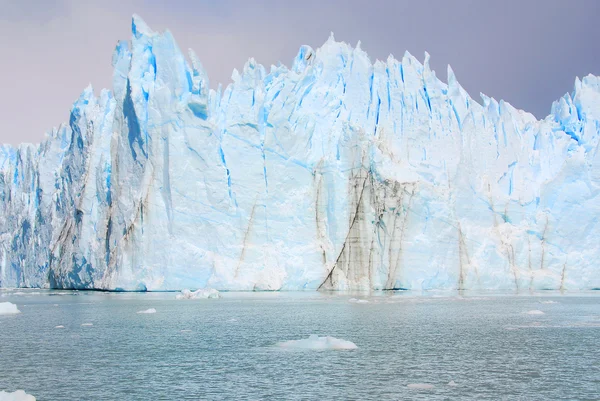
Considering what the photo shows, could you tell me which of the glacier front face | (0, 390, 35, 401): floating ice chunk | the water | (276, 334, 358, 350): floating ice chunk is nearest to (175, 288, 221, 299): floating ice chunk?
the glacier front face

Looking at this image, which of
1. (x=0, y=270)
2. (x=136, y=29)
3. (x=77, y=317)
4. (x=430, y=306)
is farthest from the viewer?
(x=0, y=270)

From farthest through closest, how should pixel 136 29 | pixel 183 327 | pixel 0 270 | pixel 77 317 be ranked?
pixel 0 270, pixel 136 29, pixel 77 317, pixel 183 327

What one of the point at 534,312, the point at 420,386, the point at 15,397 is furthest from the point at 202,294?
the point at 15,397

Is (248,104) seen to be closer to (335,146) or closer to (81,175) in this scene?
(335,146)

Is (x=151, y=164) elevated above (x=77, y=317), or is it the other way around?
(x=151, y=164)

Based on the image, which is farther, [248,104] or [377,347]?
[248,104]

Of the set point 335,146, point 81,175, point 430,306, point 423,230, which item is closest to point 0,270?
point 81,175

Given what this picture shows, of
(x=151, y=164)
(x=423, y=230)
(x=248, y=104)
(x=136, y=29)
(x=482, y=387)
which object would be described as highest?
(x=136, y=29)
